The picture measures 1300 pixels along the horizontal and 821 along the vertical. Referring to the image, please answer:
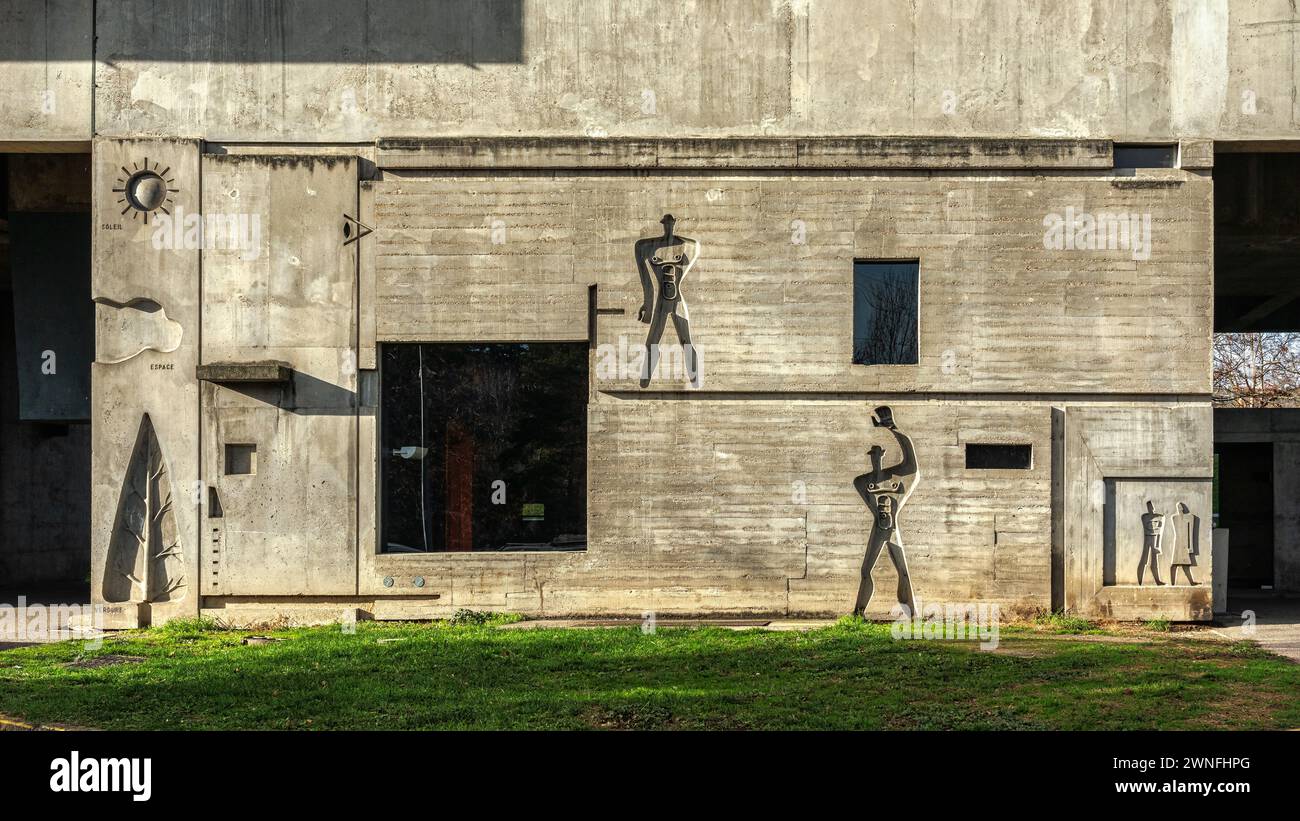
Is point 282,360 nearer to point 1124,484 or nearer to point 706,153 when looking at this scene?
point 706,153

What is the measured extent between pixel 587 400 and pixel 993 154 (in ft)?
21.3

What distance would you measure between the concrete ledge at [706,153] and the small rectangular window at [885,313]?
1.45m

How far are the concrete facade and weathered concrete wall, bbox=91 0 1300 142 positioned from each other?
44 mm

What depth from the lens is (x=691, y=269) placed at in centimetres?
1546

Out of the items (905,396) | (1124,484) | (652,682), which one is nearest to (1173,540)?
(1124,484)

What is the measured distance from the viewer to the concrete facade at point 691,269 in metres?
15.3

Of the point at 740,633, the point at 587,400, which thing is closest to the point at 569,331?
the point at 587,400

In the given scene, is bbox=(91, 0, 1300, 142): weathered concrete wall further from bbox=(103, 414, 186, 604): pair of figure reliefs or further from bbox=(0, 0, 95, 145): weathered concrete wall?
bbox=(103, 414, 186, 604): pair of figure reliefs

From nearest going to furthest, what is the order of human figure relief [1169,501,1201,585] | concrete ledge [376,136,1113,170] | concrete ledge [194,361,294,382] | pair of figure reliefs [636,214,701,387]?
concrete ledge [194,361,294,382], human figure relief [1169,501,1201,585], concrete ledge [376,136,1113,170], pair of figure reliefs [636,214,701,387]

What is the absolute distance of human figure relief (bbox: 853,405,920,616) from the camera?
50.0ft

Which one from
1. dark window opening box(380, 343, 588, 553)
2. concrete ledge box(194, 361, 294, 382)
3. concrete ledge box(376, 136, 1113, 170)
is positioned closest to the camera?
concrete ledge box(194, 361, 294, 382)

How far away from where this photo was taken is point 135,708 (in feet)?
32.2

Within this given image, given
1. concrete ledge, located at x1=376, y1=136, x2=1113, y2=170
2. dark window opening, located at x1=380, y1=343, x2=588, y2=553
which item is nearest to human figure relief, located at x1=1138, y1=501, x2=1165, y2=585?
concrete ledge, located at x1=376, y1=136, x2=1113, y2=170
